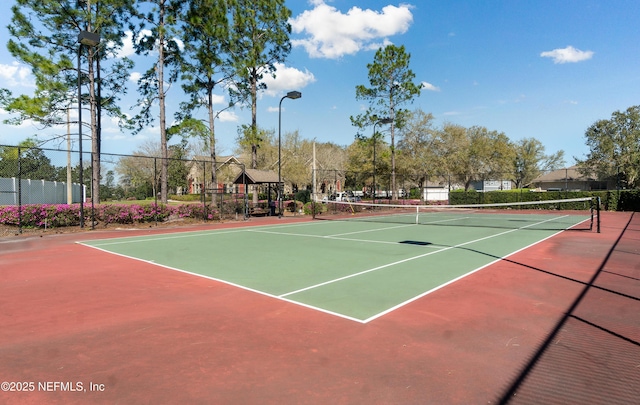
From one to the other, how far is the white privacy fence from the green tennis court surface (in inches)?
709

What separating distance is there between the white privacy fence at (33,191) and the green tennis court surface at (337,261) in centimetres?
1800

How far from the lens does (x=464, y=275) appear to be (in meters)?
7.52

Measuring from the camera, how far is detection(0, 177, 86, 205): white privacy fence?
83.4ft

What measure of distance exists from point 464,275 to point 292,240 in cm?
714

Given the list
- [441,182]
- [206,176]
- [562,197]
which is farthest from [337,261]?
[206,176]


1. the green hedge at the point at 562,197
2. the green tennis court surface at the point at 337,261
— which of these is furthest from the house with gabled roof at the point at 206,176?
the green tennis court surface at the point at 337,261

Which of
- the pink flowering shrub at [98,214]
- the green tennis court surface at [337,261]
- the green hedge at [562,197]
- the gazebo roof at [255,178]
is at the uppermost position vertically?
the gazebo roof at [255,178]

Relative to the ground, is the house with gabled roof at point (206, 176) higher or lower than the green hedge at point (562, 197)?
higher

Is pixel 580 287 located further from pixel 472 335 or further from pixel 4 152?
pixel 4 152

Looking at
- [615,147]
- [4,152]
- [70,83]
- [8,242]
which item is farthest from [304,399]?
[615,147]

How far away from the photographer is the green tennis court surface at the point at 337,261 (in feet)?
20.1

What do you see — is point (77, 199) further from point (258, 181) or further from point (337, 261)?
point (337, 261)

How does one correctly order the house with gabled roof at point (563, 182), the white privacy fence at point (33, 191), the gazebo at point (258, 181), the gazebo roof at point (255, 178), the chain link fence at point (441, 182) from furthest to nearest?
1. the house with gabled roof at point (563, 182)
2. the chain link fence at point (441, 182)
3. the gazebo roof at point (255, 178)
4. the gazebo at point (258, 181)
5. the white privacy fence at point (33, 191)

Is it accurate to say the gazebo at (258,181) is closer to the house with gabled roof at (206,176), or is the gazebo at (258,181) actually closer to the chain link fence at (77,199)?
the chain link fence at (77,199)
